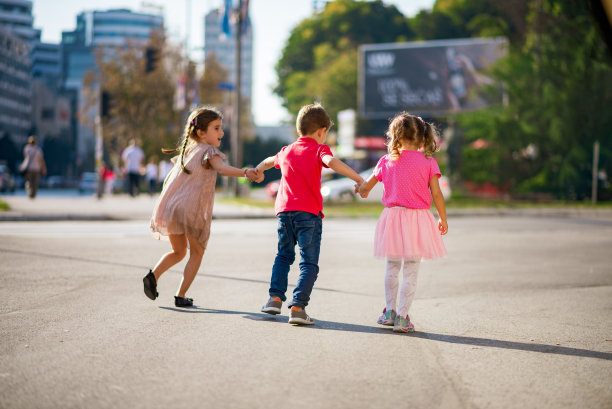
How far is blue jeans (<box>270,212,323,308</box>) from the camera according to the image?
5.61m

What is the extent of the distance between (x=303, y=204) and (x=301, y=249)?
33cm

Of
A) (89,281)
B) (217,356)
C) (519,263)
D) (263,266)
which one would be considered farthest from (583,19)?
(217,356)

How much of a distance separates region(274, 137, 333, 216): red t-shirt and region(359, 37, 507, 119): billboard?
135 feet

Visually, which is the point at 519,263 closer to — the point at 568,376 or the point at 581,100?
the point at 568,376

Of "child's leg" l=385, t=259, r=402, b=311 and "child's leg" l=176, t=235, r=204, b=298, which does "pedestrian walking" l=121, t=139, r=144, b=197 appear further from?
"child's leg" l=385, t=259, r=402, b=311

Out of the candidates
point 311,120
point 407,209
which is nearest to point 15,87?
point 311,120

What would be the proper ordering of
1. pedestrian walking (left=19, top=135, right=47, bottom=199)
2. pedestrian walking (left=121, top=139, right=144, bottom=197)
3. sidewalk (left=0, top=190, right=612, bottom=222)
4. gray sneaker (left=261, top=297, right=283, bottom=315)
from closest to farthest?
gray sneaker (left=261, top=297, right=283, bottom=315) → sidewalk (left=0, top=190, right=612, bottom=222) → pedestrian walking (left=19, top=135, right=47, bottom=199) → pedestrian walking (left=121, top=139, right=144, bottom=197)

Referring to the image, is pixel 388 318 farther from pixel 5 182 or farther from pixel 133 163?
pixel 5 182

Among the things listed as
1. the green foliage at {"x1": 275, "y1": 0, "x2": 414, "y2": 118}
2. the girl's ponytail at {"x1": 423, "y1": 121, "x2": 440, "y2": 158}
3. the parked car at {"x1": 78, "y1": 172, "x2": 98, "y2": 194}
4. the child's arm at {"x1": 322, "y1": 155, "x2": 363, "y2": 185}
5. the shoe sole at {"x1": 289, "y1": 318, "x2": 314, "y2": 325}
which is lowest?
the parked car at {"x1": 78, "y1": 172, "x2": 98, "y2": 194}

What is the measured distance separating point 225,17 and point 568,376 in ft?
84.0

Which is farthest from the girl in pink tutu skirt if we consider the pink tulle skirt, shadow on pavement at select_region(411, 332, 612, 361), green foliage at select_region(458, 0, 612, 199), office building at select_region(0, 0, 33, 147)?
office building at select_region(0, 0, 33, 147)

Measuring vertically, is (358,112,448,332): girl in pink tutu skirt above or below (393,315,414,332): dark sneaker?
above

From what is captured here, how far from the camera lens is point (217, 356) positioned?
4.51m

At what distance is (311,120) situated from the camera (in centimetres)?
576
